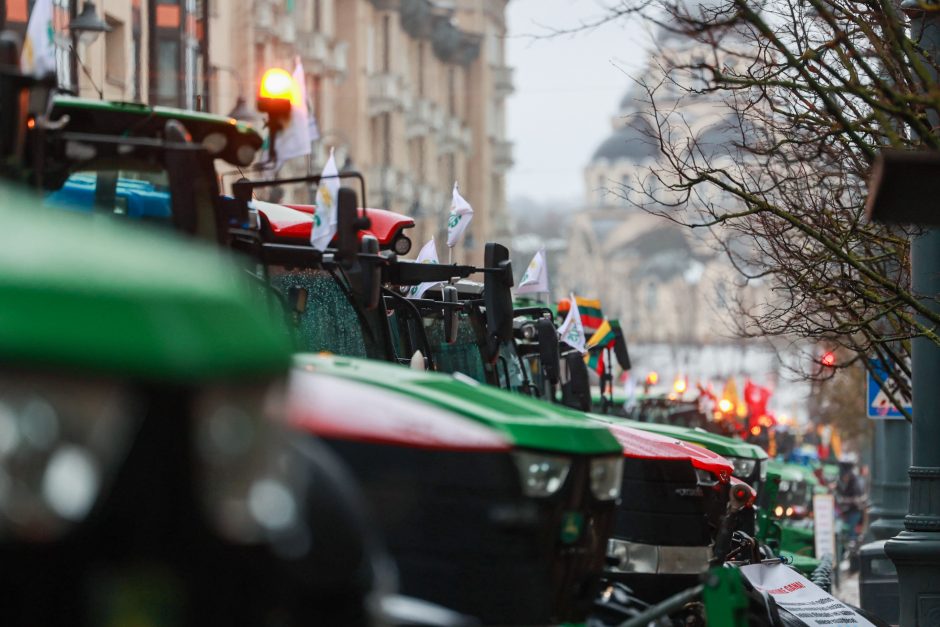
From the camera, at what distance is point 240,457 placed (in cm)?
417

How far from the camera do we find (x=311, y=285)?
10.5 meters

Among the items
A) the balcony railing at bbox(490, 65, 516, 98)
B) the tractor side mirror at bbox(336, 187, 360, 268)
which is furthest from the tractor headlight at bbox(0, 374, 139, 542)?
the balcony railing at bbox(490, 65, 516, 98)

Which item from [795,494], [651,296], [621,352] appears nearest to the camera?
[621,352]

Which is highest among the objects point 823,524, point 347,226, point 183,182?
point 183,182

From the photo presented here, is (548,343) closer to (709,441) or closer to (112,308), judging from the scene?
(709,441)

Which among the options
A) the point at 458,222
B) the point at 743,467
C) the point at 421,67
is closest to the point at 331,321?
the point at 458,222

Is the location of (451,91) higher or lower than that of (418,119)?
higher

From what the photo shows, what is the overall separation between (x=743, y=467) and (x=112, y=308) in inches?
530

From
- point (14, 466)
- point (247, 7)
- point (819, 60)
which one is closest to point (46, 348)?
point (14, 466)

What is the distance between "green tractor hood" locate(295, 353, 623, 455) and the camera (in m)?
7.12

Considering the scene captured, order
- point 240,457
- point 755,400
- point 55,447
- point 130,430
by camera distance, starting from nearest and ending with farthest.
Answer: point 55,447 → point 130,430 → point 240,457 → point 755,400

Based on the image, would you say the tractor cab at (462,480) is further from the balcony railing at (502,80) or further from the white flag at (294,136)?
the balcony railing at (502,80)

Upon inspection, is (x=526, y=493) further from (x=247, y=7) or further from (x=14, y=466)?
(x=247, y=7)

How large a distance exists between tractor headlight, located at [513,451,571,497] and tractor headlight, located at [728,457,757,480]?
9422 mm
